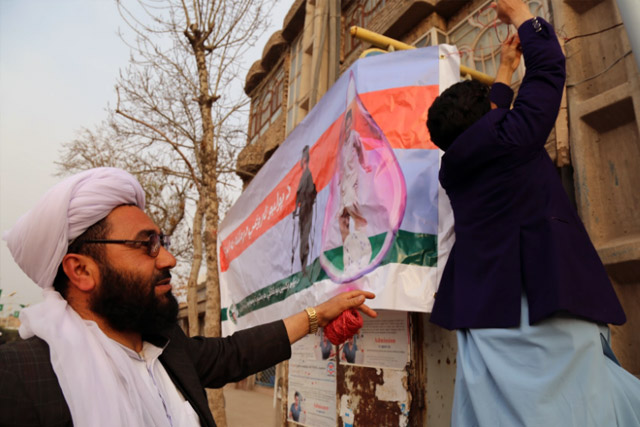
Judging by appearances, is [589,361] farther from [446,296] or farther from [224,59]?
[224,59]

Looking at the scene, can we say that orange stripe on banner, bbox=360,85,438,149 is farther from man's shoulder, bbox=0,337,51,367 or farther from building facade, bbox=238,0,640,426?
man's shoulder, bbox=0,337,51,367

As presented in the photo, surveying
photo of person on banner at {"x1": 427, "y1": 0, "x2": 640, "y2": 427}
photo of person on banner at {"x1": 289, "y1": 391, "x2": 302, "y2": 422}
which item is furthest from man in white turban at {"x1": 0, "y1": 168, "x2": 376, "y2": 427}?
photo of person on banner at {"x1": 289, "y1": 391, "x2": 302, "y2": 422}

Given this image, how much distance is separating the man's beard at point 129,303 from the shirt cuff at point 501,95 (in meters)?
1.50

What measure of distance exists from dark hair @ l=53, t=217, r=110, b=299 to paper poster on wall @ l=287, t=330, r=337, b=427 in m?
1.82

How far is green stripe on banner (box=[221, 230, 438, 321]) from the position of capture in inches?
76.0

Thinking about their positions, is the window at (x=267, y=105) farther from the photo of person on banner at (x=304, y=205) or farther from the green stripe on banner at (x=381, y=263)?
the green stripe on banner at (x=381, y=263)

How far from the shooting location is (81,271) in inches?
61.9

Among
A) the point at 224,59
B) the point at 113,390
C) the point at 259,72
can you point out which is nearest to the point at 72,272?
the point at 113,390

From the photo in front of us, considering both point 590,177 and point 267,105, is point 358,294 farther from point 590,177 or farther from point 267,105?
point 267,105

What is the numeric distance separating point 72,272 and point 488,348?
1.50 meters

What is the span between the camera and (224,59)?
7750 millimetres

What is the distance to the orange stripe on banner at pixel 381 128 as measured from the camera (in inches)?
84.1

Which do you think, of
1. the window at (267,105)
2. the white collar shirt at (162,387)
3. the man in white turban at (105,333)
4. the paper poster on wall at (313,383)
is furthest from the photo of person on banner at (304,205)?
the window at (267,105)

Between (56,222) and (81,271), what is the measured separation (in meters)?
0.20
